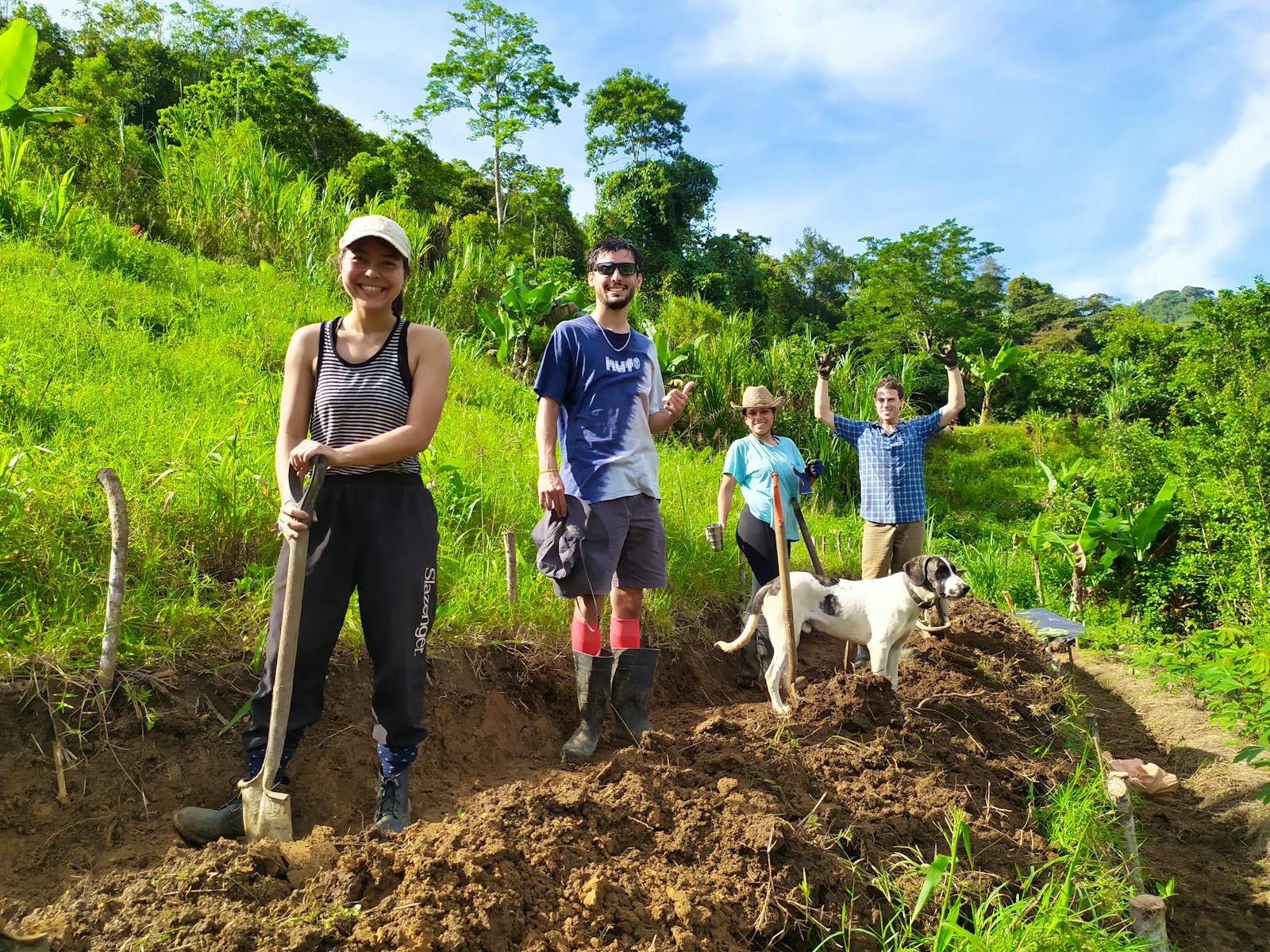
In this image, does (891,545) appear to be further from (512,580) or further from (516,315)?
(516,315)

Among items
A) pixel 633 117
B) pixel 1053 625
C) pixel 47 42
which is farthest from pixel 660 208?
pixel 1053 625

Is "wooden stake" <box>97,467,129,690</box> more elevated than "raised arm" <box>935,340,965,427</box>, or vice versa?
"raised arm" <box>935,340,965,427</box>

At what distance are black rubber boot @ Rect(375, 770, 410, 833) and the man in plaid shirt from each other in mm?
3508

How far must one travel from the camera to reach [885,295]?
25578 millimetres

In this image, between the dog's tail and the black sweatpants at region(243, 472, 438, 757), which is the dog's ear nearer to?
the dog's tail

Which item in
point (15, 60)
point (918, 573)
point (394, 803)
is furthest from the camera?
point (918, 573)

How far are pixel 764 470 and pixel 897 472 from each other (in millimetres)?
1033

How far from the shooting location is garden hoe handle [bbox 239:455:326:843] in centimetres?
234

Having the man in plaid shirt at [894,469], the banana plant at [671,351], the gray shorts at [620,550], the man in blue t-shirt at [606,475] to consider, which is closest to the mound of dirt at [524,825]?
the man in blue t-shirt at [606,475]

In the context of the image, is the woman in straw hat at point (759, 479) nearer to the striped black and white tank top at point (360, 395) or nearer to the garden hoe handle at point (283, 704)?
the striped black and white tank top at point (360, 395)

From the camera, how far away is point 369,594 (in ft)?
8.45

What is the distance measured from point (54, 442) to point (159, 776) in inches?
81.9

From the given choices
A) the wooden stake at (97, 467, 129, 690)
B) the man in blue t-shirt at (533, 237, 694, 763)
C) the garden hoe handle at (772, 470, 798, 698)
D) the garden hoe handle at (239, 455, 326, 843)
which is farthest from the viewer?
the garden hoe handle at (772, 470, 798, 698)

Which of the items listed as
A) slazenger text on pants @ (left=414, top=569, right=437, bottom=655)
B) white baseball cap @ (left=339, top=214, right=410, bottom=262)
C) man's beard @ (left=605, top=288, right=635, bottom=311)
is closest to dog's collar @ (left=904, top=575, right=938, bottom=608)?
man's beard @ (left=605, top=288, right=635, bottom=311)
